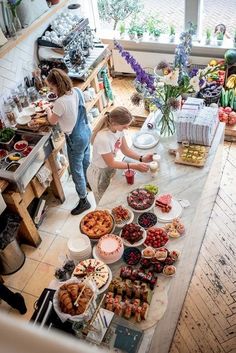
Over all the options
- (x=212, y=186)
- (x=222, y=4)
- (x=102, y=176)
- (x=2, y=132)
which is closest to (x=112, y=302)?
(x=102, y=176)

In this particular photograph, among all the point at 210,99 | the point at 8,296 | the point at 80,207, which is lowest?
the point at 80,207

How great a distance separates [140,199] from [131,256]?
1.70 ft

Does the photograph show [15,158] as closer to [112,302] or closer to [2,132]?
[2,132]

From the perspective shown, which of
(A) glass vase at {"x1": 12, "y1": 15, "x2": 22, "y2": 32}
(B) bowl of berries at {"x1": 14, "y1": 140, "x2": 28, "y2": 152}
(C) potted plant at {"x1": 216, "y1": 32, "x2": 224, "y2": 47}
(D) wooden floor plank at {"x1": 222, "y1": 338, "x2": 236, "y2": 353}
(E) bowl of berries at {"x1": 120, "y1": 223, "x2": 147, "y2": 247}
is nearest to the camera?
(E) bowl of berries at {"x1": 120, "y1": 223, "x2": 147, "y2": 247}

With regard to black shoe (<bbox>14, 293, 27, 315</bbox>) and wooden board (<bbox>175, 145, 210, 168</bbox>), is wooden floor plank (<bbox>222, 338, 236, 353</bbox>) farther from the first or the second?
black shoe (<bbox>14, 293, 27, 315</bbox>)

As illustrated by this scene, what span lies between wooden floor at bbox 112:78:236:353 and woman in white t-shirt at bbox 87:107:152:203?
1.22 metres

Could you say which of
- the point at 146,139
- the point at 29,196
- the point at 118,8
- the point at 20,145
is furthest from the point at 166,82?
the point at 118,8

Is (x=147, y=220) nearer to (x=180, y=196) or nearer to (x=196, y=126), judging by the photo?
(x=180, y=196)

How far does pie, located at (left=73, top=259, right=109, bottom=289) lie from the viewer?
2.40 metres

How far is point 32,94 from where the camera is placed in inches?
175

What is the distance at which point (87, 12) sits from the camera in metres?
5.79

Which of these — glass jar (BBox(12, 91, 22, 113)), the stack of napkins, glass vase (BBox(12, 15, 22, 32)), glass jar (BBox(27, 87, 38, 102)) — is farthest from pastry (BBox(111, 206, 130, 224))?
glass vase (BBox(12, 15, 22, 32))

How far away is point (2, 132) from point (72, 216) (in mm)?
1205

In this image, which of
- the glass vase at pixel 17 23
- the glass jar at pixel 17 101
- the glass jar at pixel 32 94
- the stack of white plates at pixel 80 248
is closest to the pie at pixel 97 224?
the stack of white plates at pixel 80 248
